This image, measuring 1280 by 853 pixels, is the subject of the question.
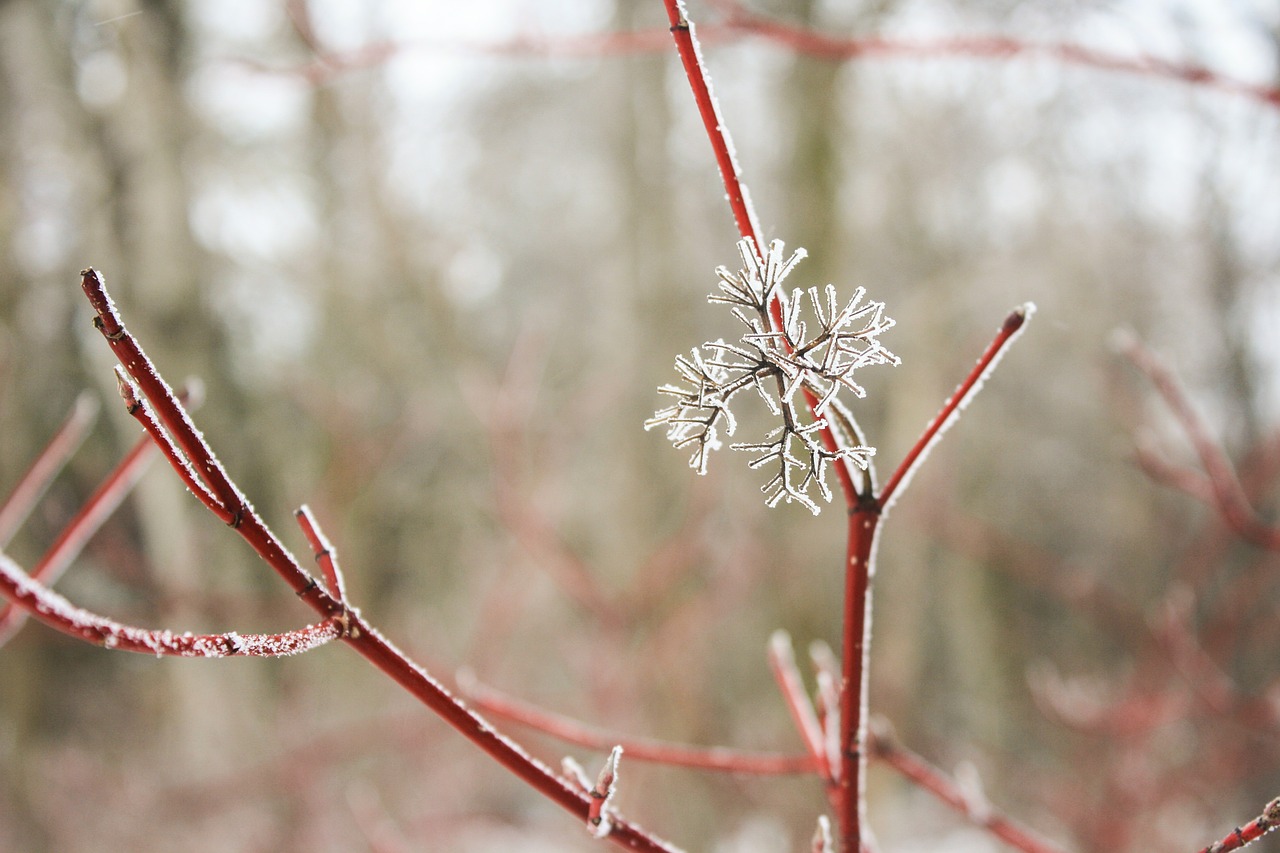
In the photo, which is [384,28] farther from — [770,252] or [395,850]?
[770,252]

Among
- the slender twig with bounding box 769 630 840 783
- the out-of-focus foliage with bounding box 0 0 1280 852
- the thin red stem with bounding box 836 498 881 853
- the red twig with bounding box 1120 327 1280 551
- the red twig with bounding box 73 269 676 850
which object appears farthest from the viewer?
the out-of-focus foliage with bounding box 0 0 1280 852

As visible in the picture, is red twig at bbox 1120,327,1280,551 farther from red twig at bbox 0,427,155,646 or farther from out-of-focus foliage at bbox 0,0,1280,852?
red twig at bbox 0,427,155,646

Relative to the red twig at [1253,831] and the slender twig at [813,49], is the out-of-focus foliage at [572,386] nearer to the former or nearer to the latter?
the slender twig at [813,49]

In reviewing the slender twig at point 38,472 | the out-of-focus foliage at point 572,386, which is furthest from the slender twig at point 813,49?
the slender twig at point 38,472

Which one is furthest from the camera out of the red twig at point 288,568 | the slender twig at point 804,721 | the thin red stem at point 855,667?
the slender twig at point 804,721

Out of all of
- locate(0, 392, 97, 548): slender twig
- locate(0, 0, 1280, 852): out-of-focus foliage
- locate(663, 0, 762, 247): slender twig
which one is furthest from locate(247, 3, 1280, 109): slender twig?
locate(663, 0, 762, 247): slender twig
